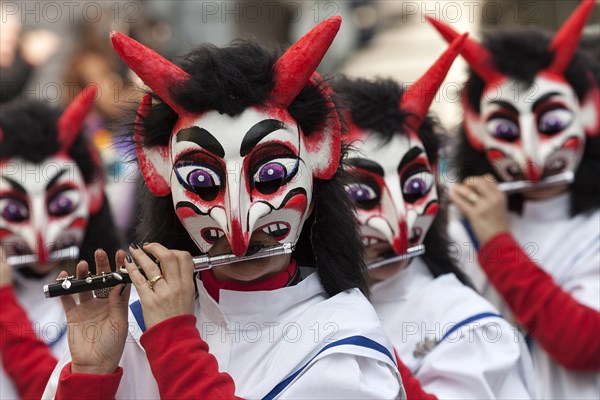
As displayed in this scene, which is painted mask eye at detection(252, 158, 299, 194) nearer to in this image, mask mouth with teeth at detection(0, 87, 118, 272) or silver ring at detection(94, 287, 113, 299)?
silver ring at detection(94, 287, 113, 299)

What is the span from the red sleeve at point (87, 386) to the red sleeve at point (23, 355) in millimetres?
769

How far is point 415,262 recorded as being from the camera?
3086 millimetres

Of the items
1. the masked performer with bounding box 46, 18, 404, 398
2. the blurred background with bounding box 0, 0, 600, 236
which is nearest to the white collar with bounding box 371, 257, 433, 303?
the masked performer with bounding box 46, 18, 404, 398

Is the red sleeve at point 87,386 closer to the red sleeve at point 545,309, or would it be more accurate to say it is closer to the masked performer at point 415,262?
the masked performer at point 415,262

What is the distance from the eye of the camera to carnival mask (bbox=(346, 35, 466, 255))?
112 inches

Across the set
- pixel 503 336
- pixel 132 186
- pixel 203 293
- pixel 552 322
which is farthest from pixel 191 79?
pixel 132 186

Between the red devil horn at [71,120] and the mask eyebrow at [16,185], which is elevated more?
the red devil horn at [71,120]

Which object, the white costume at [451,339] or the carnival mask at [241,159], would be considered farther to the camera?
the white costume at [451,339]

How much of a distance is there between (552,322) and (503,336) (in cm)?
47

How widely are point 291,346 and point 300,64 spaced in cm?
64

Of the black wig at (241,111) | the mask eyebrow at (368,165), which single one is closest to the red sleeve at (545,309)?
the mask eyebrow at (368,165)

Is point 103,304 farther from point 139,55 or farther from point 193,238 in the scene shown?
point 139,55

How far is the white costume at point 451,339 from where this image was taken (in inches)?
108

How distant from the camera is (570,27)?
350 cm
